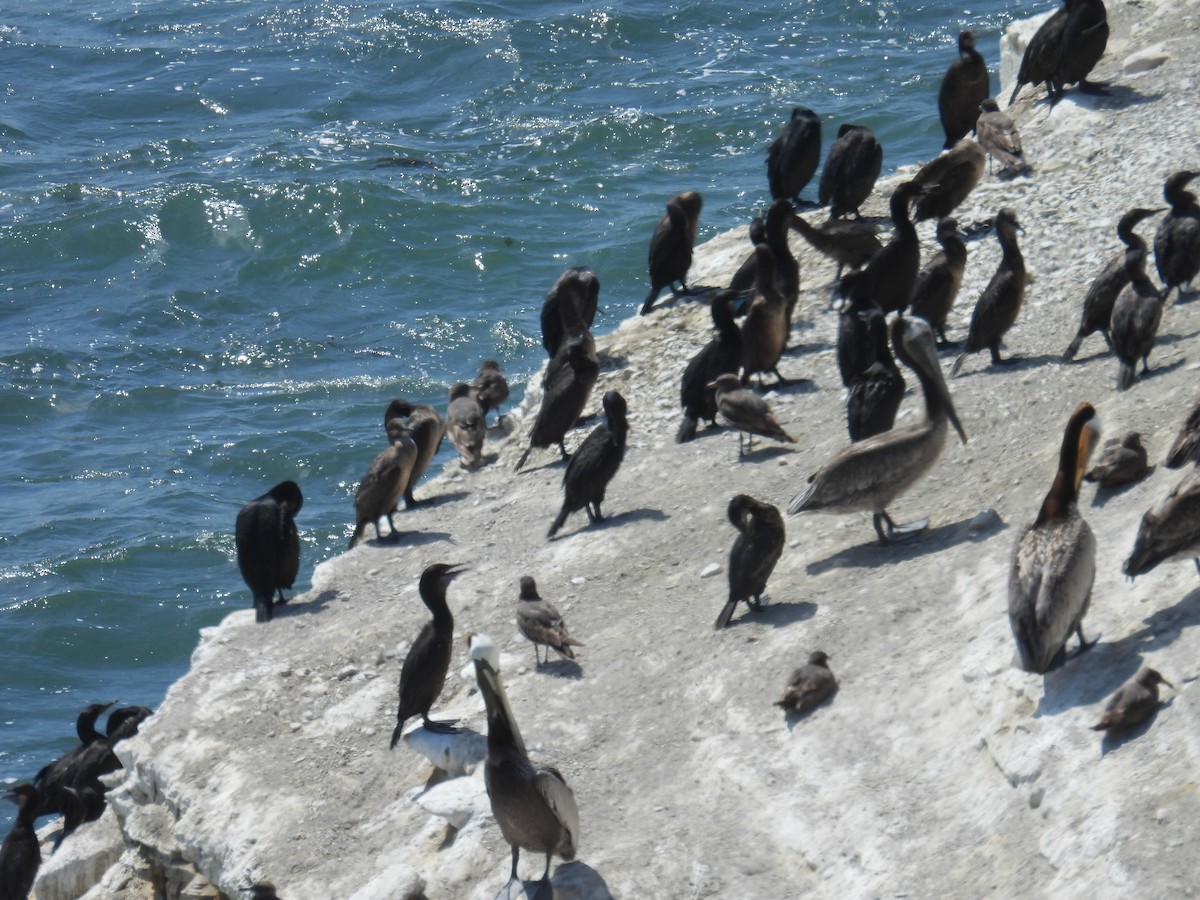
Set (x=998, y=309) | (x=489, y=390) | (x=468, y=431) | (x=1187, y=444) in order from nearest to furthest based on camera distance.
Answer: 1. (x=1187, y=444)
2. (x=998, y=309)
3. (x=468, y=431)
4. (x=489, y=390)

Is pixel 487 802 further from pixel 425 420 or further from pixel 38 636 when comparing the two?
pixel 38 636

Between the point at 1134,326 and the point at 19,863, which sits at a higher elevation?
the point at 1134,326

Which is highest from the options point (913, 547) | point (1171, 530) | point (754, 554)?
point (1171, 530)

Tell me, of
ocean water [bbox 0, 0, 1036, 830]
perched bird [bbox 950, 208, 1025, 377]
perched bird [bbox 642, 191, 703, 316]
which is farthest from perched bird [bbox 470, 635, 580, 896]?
ocean water [bbox 0, 0, 1036, 830]

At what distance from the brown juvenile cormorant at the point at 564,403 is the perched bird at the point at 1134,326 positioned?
4532mm

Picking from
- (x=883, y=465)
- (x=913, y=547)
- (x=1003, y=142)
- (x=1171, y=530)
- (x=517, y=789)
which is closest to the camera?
(x=1171, y=530)

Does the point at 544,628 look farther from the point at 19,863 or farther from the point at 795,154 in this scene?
the point at 795,154

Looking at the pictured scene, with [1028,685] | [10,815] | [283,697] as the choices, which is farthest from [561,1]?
[1028,685]

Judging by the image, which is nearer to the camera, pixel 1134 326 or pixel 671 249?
pixel 1134 326

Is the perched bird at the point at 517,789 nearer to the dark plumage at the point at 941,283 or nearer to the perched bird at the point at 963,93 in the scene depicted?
the dark plumage at the point at 941,283

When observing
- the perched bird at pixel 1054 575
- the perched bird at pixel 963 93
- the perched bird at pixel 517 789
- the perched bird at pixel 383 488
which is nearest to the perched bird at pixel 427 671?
the perched bird at pixel 517 789

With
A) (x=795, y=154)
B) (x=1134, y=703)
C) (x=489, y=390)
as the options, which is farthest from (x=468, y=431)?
(x=1134, y=703)

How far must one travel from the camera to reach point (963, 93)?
18.8 meters

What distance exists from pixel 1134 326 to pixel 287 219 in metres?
21.7
